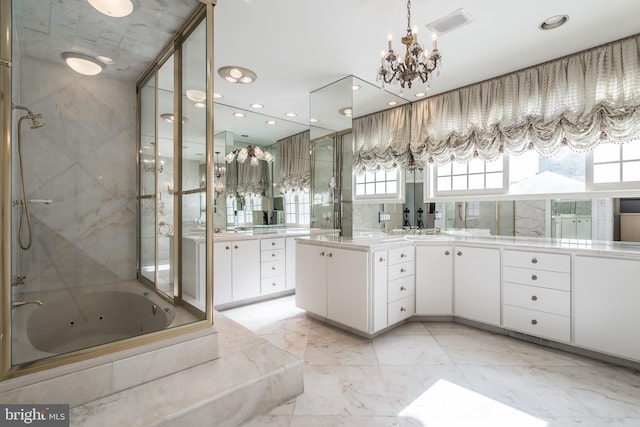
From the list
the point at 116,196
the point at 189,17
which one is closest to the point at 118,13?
the point at 189,17

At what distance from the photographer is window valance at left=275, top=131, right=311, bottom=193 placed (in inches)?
163

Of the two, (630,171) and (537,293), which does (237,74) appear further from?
(630,171)

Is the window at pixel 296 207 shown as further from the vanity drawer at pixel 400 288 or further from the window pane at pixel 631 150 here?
the window pane at pixel 631 150

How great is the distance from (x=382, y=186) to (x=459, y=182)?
890mm

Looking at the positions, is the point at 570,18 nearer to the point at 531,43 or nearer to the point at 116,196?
the point at 531,43

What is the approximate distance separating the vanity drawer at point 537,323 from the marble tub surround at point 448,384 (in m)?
0.13

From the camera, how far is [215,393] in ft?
4.61

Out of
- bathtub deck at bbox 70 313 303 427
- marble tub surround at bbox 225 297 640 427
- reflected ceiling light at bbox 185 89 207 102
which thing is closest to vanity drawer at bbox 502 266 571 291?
marble tub surround at bbox 225 297 640 427

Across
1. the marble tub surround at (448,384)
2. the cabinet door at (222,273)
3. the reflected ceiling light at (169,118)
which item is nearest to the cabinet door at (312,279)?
the marble tub surround at (448,384)

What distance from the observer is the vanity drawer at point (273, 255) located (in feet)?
11.8

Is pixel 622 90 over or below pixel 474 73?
below

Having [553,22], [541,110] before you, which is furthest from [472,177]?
[553,22]

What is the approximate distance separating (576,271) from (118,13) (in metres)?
3.68

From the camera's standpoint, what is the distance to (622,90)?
2264 millimetres
